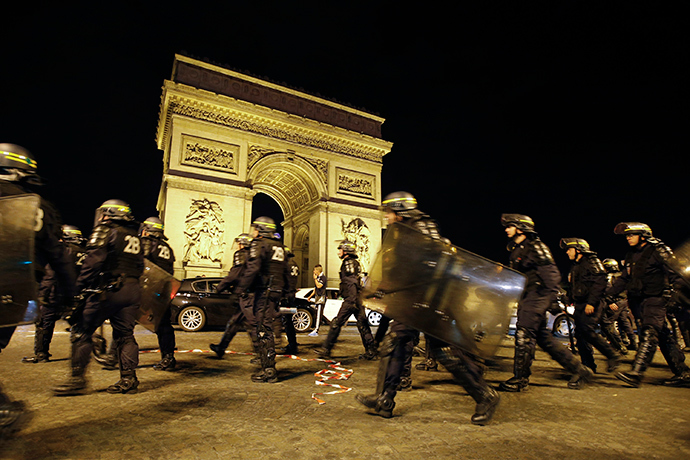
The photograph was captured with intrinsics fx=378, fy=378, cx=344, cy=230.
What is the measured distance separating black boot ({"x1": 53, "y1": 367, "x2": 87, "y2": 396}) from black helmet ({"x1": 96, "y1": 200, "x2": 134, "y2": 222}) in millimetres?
1649

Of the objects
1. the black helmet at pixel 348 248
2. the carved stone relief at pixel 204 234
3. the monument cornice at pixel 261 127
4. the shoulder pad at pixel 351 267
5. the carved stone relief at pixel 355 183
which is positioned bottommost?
the shoulder pad at pixel 351 267

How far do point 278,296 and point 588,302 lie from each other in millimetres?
4639

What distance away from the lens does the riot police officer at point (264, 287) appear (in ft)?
16.0

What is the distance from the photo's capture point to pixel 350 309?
7.04m

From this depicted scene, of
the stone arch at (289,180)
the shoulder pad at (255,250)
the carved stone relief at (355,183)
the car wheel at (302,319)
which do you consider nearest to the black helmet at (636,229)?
the shoulder pad at (255,250)

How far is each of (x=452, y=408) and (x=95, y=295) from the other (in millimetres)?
3914

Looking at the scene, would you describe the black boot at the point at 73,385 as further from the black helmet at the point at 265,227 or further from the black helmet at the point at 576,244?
the black helmet at the point at 576,244

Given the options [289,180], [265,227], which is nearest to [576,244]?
[265,227]

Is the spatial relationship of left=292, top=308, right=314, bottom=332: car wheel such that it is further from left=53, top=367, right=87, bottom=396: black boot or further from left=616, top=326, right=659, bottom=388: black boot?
left=616, top=326, right=659, bottom=388: black boot

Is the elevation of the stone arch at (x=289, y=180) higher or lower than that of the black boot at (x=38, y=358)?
higher

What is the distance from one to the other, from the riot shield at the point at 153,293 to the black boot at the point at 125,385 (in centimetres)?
Result: 117

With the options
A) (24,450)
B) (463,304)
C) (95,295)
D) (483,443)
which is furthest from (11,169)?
(483,443)

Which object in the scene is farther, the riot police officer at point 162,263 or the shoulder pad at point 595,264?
the shoulder pad at point 595,264

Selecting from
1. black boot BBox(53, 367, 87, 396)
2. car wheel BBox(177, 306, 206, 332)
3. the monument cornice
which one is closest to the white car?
car wheel BBox(177, 306, 206, 332)
